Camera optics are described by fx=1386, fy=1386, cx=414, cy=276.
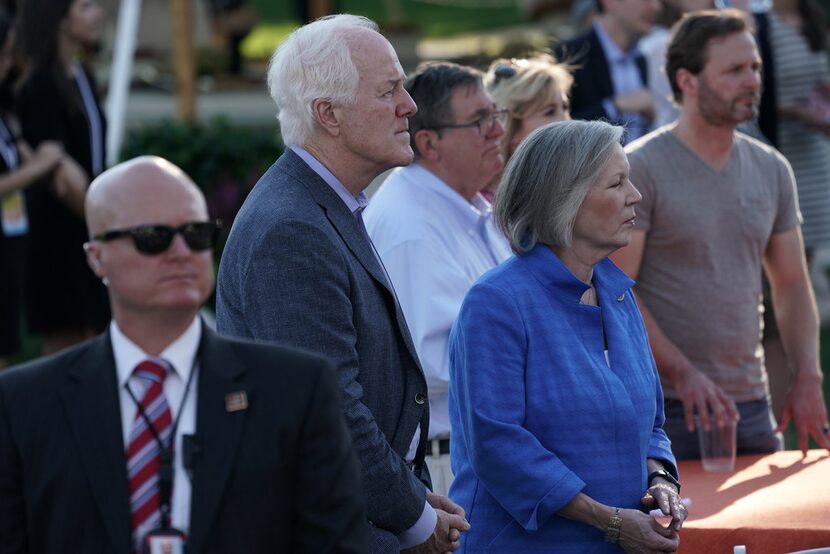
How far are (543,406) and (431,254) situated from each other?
917mm

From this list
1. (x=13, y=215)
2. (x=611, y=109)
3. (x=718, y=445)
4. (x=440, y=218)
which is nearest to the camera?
(x=440, y=218)

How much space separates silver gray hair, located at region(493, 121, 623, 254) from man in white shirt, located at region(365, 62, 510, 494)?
23.7 inches

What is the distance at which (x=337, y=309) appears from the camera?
10.8 ft

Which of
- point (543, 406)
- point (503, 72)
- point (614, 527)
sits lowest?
point (614, 527)

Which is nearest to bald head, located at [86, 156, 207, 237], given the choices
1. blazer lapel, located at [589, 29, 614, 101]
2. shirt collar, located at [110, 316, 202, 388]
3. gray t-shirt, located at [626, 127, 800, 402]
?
shirt collar, located at [110, 316, 202, 388]

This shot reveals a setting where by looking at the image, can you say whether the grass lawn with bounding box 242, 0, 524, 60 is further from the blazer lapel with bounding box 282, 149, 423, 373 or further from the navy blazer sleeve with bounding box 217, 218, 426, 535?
the navy blazer sleeve with bounding box 217, 218, 426, 535

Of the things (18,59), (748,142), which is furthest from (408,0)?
(748,142)

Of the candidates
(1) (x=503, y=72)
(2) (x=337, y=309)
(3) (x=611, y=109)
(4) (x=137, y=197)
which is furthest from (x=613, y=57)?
(4) (x=137, y=197)

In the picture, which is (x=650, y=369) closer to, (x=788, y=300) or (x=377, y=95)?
(x=377, y=95)

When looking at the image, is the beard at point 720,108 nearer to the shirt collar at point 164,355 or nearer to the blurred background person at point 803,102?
the blurred background person at point 803,102

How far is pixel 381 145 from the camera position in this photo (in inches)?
142

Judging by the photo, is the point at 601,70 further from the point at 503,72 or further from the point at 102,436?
the point at 102,436

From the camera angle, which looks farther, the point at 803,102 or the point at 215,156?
the point at 215,156

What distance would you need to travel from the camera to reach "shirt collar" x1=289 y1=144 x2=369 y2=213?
140 inches
